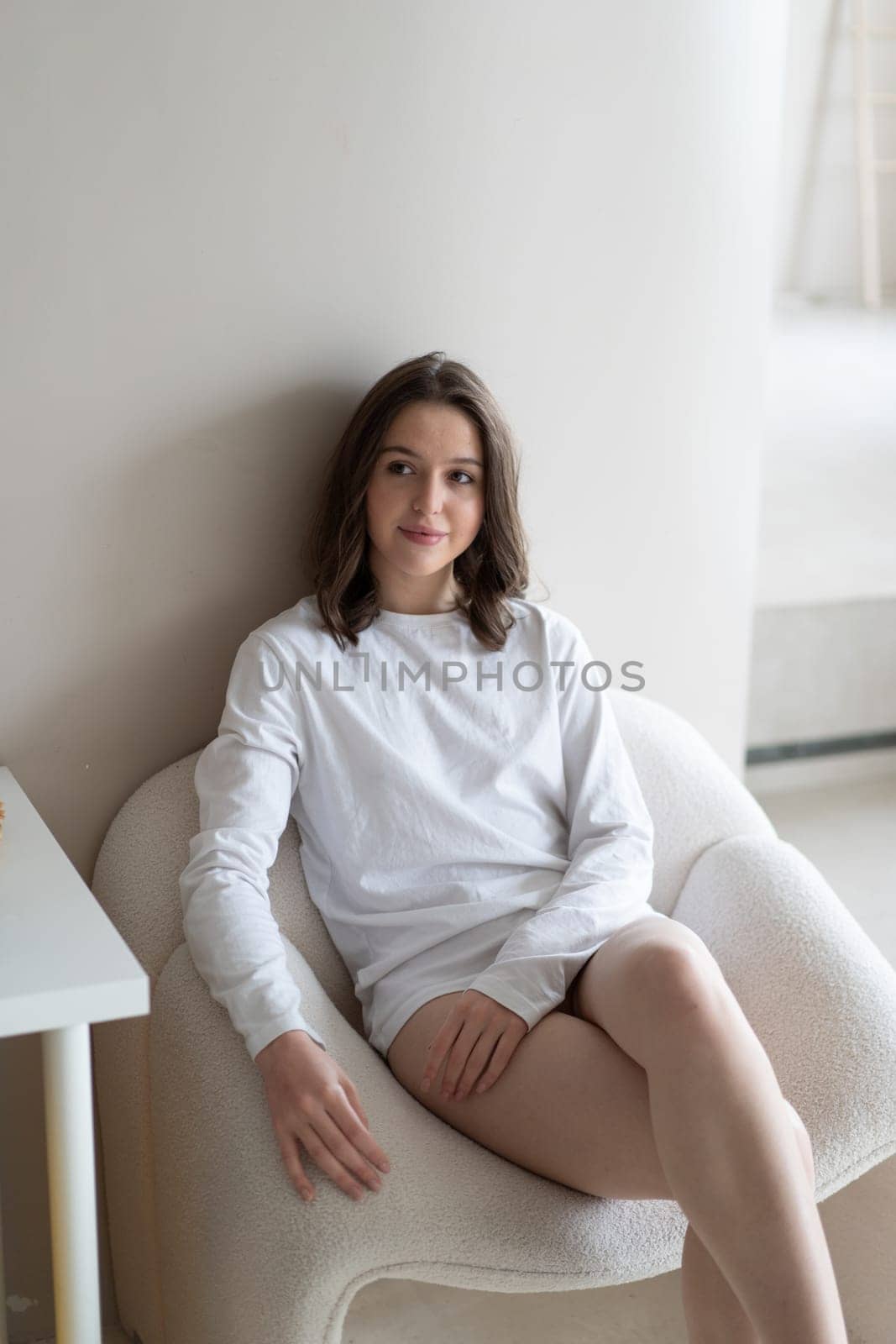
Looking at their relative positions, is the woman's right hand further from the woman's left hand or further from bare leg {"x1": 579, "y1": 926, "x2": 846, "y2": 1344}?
bare leg {"x1": 579, "y1": 926, "x2": 846, "y2": 1344}

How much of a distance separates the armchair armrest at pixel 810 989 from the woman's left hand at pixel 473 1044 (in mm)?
273

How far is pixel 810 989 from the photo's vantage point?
53.1 inches

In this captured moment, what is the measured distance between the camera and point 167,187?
135 cm

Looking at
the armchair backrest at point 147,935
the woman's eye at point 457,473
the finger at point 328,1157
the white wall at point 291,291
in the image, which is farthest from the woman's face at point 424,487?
the finger at point 328,1157

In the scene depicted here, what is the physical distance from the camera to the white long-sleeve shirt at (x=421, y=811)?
4.22ft

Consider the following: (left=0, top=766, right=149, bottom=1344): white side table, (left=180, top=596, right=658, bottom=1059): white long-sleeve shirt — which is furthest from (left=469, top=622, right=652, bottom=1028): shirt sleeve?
(left=0, top=766, right=149, bottom=1344): white side table

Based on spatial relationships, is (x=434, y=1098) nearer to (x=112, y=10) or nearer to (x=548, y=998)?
(x=548, y=998)

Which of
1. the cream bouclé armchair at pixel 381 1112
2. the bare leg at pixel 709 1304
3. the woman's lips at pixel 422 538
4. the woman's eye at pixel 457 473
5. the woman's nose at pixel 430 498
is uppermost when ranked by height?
the woman's eye at pixel 457 473

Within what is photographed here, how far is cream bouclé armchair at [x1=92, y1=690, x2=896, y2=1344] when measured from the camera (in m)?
1.10

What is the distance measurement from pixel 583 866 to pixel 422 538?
361 millimetres

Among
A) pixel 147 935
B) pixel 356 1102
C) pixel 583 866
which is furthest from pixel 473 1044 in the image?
pixel 147 935

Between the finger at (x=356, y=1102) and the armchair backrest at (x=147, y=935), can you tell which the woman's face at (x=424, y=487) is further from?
the finger at (x=356, y=1102)

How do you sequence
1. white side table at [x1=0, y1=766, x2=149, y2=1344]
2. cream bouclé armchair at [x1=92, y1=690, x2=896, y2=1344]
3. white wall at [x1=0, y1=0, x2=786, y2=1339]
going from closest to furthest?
white side table at [x1=0, y1=766, x2=149, y2=1344], cream bouclé armchair at [x1=92, y1=690, x2=896, y2=1344], white wall at [x1=0, y1=0, x2=786, y2=1339]

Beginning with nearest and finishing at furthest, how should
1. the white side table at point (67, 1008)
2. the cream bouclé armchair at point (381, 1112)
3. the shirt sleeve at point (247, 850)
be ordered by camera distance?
the white side table at point (67, 1008), the cream bouclé armchair at point (381, 1112), the shirt sleeve at point (247, 850)
